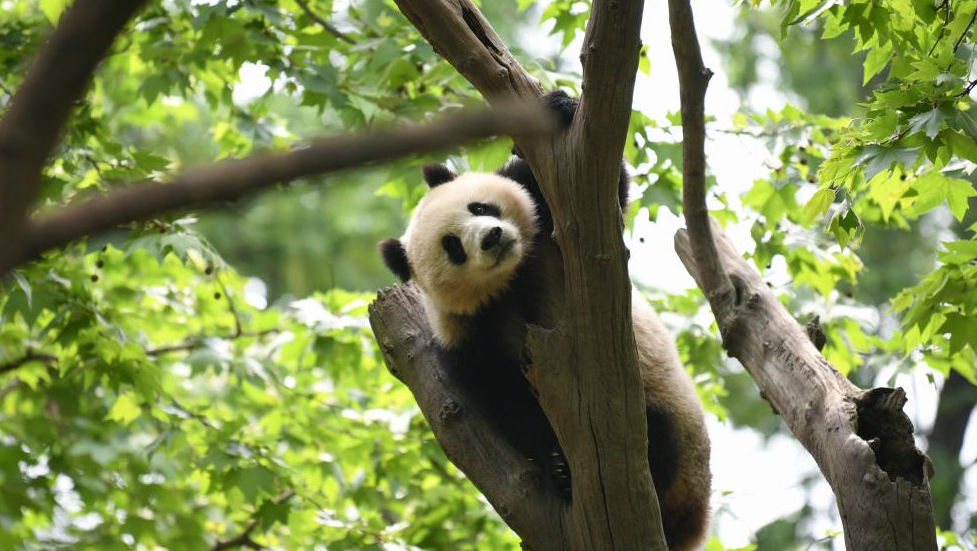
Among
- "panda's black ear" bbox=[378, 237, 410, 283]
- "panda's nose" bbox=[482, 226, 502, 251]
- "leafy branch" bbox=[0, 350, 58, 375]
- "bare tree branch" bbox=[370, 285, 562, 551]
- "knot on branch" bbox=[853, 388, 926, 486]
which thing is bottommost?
"leafy branch" bbox=[0, 350, 58, 375]

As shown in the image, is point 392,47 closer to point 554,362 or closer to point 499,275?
point 499,275

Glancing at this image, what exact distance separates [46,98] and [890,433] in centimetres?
304

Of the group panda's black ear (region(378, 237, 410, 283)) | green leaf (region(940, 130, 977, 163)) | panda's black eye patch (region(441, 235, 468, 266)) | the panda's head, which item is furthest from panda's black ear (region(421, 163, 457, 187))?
green leaf (region(940, 130, 977, 163))

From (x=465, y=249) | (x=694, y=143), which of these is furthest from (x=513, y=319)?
(x=694, y=143)

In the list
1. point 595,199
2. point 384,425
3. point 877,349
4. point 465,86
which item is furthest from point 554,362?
point 877,349

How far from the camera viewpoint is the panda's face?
393 cm

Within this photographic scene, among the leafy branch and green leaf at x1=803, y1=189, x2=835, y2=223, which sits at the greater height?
green leaf at x1=803, y1=189, x2=835, y2=223

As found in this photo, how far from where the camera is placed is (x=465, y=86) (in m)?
4.93

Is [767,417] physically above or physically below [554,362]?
above

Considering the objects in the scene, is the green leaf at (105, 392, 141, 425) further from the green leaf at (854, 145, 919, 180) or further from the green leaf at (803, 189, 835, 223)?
the green leaf at (854, 145, 919, 180)

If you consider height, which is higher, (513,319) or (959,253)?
(959,253)

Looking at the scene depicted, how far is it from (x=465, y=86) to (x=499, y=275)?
1.35m

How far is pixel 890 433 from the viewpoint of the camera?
126 inches

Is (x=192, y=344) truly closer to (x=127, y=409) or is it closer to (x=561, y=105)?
(x=127, y=409)
